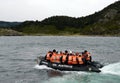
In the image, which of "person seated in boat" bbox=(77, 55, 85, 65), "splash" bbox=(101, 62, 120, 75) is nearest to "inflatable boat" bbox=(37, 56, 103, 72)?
"person seated in boat" bbox=(77, 55, 85, 65)

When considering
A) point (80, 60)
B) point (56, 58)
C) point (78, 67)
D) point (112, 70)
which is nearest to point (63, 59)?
point (56, 58)

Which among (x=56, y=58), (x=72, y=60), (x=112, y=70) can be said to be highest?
(x=56, y=58)

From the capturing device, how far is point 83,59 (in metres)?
41.7

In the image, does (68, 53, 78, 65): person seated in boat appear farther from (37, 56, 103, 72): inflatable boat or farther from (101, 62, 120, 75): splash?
(101, 62, 120, 75): splash

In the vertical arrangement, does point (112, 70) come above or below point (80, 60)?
below

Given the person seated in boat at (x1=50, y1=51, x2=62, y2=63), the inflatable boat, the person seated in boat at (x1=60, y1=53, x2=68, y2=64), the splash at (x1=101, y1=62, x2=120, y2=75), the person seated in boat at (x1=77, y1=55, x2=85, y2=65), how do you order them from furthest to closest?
the person seated in boat at (x1=50, y1=51, x2=62, y2=63) → the person seated in boat at (x1=60, y1=53, x2=68, y2=64) → the person seated in boat at (x1=77, y1=55, x2=85, y2=65) → the inflatable boat → the splash at (x1=101, y1=62, x2=120, y2=75)

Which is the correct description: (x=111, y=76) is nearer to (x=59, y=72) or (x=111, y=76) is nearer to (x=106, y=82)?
(x=106, y=82)

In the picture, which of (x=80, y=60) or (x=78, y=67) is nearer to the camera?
(x=80, y=60)

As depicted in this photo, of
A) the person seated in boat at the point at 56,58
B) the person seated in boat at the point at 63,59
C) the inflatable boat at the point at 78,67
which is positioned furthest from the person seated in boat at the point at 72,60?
the person seated in boat at the point at 56,58

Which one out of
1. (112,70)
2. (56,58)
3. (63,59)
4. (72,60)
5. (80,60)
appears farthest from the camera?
(56,58)

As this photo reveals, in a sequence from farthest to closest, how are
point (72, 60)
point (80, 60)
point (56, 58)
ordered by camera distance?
Answer: point (56, 58), point (72, 60), point (80, 60)

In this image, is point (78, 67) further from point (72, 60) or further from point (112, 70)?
point (112, 70)

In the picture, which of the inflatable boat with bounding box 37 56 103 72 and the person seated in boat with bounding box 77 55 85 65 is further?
the person seated in boat with bounding box 77 55 85 65

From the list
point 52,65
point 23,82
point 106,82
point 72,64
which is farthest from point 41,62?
point 106,82
